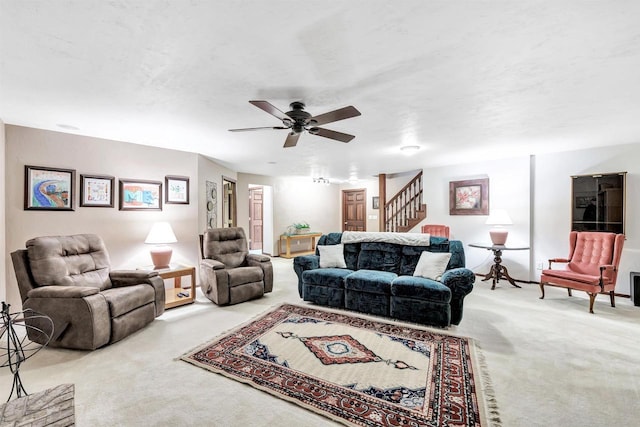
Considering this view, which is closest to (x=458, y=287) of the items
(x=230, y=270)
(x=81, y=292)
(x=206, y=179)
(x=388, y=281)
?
(x=388, y=281)

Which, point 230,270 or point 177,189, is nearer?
point 230,270

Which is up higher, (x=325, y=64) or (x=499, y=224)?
(x=325, y=64)

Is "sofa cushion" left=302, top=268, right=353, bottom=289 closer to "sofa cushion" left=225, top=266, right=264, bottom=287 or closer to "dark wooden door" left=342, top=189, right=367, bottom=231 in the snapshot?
"sofa cushion" left=225, top=266, right=264, bottom=287

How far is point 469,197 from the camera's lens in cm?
572

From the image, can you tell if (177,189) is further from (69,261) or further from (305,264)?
(305,264)

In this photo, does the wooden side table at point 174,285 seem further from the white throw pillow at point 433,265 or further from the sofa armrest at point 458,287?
the sofa armrest at point 458,287

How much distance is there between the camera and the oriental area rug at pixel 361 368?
183 cm

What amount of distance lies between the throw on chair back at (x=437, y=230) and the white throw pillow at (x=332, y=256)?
243cm

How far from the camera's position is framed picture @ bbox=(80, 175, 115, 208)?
3.72m

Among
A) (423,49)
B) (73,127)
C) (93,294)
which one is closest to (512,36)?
(423,49)

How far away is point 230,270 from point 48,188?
91.4 inches

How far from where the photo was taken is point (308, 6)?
1.40 meters

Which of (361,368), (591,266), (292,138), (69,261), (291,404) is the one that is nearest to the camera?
(291,404)

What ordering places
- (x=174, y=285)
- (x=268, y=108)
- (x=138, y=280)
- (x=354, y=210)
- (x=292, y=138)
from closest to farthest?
(x=268, y=108) → (x=292, y=138) → (x=138, y=280) → (x=174, y=285) → (x=354, y=210)
